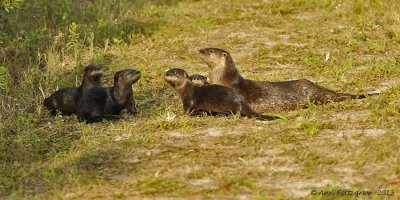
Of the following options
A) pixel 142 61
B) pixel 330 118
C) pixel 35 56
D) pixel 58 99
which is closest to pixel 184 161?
pixel 330 118

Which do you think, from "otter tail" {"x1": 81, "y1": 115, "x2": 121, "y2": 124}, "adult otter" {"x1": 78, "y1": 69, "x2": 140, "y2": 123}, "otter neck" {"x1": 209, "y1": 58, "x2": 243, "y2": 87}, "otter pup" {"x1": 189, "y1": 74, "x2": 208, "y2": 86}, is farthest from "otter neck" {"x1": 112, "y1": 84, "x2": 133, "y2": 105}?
"otter neck" {"x1": 209, "y1": 58, "x2": 243, "y2": 87}

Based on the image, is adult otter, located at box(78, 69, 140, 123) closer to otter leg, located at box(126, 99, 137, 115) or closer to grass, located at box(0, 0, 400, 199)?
otter leg, located at box(126, 99, 137, 115)

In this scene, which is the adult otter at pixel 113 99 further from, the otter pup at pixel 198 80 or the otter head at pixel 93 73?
the otter pup at pixel 198 80

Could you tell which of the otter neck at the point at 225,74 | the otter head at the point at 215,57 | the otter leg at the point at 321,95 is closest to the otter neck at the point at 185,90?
the otter neck at the point at 225,74

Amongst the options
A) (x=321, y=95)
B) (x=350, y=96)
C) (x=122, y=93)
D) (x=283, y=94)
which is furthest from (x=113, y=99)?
(x=350, y=96)

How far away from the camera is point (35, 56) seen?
1059cm

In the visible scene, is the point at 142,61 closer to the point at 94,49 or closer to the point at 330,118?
the point at 94,49

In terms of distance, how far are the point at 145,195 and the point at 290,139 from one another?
1.68 metres

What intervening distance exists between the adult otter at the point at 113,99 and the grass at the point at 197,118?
0.20m

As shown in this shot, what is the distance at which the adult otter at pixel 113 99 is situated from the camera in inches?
318

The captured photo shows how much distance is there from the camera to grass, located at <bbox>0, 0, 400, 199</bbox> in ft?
18.9

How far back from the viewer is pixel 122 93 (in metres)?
8.20

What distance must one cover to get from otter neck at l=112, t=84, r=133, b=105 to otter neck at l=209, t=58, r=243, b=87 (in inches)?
40.1

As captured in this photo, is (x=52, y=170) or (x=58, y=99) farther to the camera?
(x=58, y=99)
